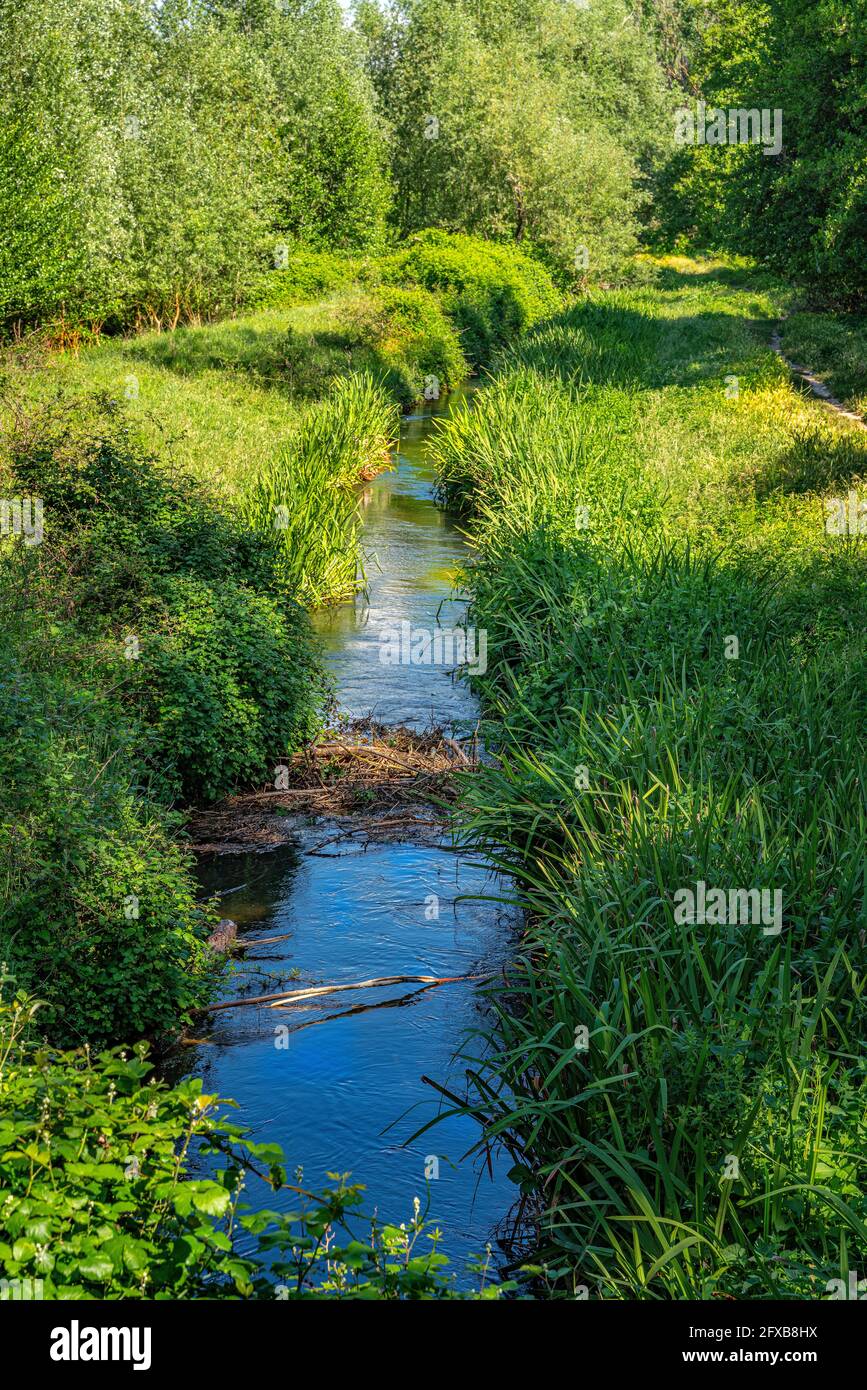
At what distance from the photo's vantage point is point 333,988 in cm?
739

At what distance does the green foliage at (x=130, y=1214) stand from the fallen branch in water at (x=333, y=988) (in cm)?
279

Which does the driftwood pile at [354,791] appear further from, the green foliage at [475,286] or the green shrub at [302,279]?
the green shrub at [302,279]

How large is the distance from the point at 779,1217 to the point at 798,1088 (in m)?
0.44

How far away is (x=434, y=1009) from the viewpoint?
7.30m

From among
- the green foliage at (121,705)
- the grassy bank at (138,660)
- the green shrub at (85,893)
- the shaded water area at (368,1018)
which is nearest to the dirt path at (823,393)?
the grassy bank at (138,660)

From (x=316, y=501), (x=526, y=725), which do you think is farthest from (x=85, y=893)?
(x=316, y=501)

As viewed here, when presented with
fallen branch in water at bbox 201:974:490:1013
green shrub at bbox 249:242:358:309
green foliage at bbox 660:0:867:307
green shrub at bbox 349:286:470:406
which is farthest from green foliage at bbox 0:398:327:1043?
green shrub at bbox 249:242:358:309

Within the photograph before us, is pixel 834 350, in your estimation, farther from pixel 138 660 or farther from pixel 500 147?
pixel 138 660

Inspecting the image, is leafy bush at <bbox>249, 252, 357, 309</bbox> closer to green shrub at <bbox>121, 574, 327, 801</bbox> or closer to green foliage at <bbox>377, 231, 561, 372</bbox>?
green foliage at <bbox>377, 231, 561, 372</bbox>

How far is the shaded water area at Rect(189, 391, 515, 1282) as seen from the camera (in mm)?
5883

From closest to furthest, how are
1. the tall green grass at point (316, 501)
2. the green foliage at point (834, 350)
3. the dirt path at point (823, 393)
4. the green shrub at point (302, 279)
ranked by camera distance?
the tall green grass at point (316, 501), the dirt path at point (823, 393), the green foliage at point (834, 350), the green shrub at point (302, 279)

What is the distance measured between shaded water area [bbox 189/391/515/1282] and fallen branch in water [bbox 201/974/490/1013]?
1.9 inches

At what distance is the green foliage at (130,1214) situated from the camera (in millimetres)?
3438

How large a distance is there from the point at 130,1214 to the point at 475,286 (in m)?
34.2
